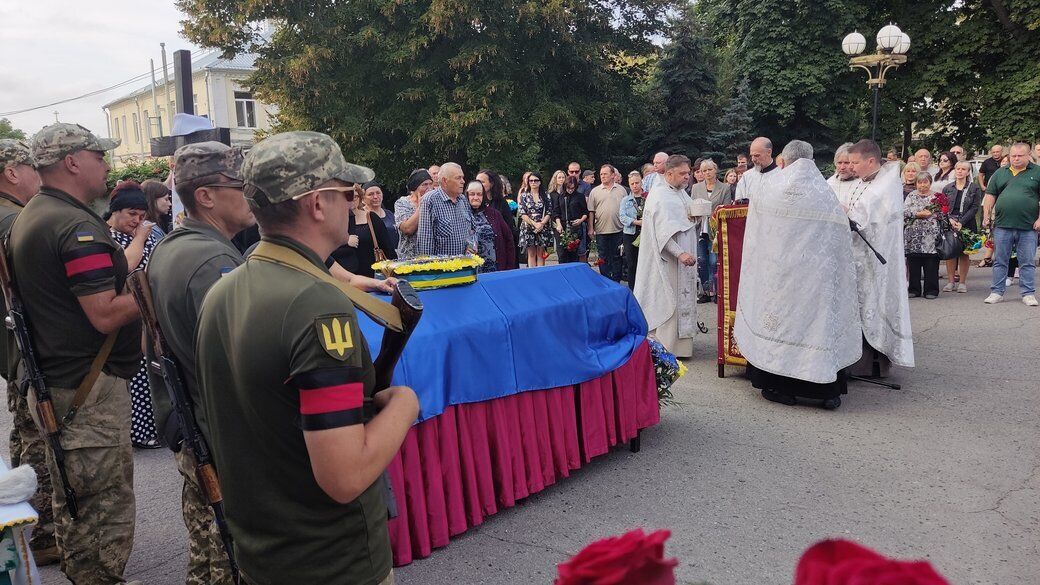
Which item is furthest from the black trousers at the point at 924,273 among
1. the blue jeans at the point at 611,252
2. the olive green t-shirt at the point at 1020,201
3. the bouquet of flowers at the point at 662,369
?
the bouquet of flowers at the point at 662,369

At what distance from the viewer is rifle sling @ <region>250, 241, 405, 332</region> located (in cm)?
159

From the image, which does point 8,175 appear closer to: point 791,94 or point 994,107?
point 791,94

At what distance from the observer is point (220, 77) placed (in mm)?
47219

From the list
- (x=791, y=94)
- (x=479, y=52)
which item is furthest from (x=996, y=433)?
(x=791, y=94)

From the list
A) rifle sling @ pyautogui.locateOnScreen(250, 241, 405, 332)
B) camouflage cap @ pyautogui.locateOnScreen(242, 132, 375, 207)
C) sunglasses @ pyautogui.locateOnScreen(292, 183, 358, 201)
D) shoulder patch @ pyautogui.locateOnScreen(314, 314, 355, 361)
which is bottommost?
shoulder patch @ pyautogui.locateOnScreen(314, 314, 355, 361)

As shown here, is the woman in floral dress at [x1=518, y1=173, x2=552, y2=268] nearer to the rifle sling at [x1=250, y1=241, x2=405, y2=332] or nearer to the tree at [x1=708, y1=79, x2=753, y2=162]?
the rifle sling at [x1=250, y1=241, x2=405, y2=332]

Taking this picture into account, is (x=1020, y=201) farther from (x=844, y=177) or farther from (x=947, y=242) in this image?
(x=844, y=177)

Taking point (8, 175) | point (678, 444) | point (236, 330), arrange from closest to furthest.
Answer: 1. point (236, 330)
2. point (8, 175)
3. point (678, 444)

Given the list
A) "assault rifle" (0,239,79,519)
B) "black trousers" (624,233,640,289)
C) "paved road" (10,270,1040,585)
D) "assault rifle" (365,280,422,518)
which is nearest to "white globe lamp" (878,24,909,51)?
"black trousers" (624,233,640,289)

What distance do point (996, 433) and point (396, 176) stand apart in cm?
2066

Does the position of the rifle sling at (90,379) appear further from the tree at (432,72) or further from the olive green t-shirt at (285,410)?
the tree at (432,72)

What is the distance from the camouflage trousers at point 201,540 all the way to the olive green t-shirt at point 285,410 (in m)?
0.89

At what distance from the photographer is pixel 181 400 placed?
2.38 meters

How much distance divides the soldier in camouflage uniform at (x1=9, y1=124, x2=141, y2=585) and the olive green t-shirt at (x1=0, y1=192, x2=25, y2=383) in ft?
1.12
